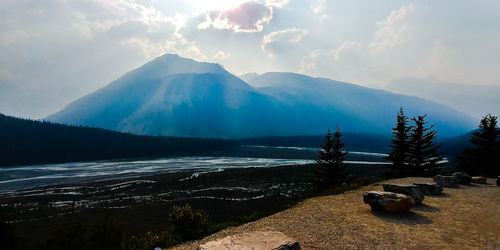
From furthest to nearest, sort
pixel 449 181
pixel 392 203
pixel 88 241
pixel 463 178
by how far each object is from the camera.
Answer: pixel 463 178 < pixel 449 181 < pixel 88 241 < pixel 392 203

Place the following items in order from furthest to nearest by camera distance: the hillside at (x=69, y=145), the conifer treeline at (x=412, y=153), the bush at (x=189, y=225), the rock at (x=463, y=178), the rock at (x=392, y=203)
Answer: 1. the hillside at (x=69, y=145)
2. the conifer treeline at (x=412, y=153)
3. the rock at (x=463, y=178)
4. the rock at (x=392, y=203)
5. the bush at (x=189, y=225)

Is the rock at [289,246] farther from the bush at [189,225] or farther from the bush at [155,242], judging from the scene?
the bush at [155,242]

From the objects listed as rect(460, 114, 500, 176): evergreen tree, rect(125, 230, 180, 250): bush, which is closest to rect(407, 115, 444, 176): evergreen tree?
rect(460, 114, 500, 176): evergreen tree

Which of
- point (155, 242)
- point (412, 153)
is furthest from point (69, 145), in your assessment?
point (412, 153)

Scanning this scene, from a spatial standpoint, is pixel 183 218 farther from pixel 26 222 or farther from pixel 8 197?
pixel 8 197

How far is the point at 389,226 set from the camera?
1078cm

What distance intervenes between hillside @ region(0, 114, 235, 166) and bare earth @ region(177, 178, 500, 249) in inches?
5523

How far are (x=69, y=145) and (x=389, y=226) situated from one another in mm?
156507

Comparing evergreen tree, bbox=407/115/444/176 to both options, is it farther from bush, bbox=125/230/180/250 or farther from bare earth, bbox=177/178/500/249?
bush, bbox=125/230/180/250

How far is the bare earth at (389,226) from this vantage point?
915 centimetres

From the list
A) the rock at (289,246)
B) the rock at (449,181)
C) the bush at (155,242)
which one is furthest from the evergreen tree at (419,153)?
the bush at (155,242)

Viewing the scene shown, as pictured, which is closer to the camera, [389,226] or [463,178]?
[389,226]

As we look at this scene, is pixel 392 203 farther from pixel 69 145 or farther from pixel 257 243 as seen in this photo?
pixel 69 145

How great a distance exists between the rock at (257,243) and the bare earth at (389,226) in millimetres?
1586
